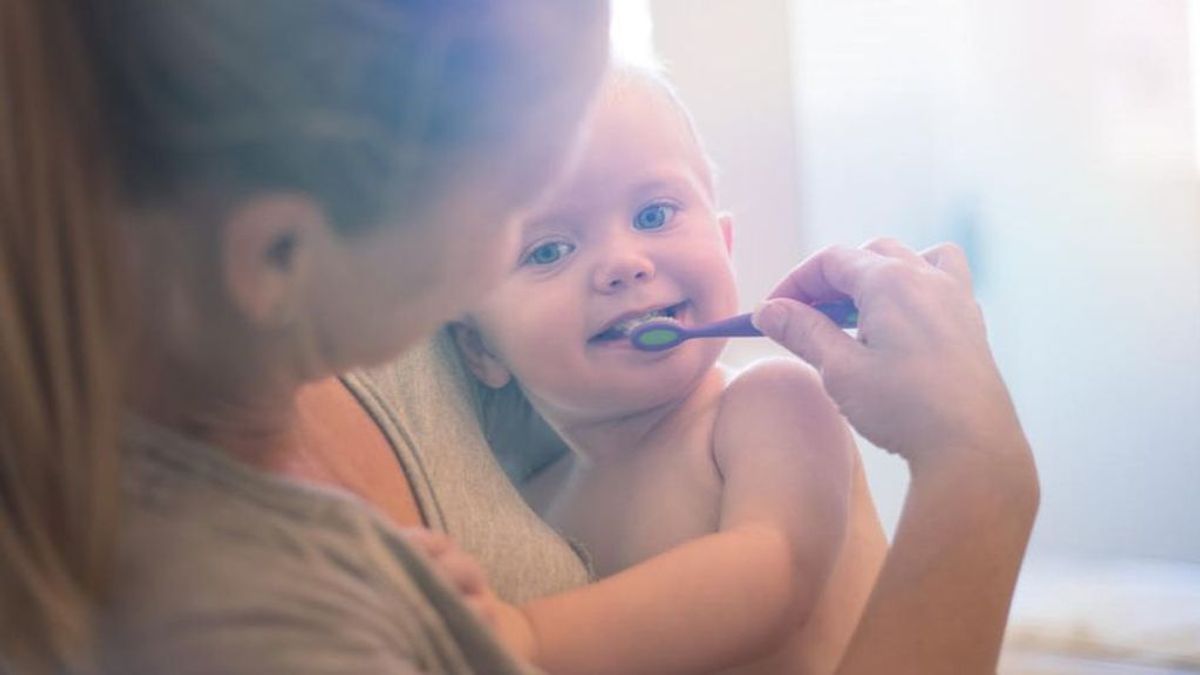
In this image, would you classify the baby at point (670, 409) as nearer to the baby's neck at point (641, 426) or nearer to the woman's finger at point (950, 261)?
the baby's neck at point (641, 426)

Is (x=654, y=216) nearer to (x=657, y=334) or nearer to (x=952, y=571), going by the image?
(x=657, y=334)

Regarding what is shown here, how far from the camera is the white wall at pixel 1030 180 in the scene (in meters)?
1.17

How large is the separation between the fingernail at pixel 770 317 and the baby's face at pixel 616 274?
85mm

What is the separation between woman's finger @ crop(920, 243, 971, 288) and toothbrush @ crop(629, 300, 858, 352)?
6cm

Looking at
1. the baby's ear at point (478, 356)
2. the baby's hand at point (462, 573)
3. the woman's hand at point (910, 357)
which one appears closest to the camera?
the baby's hand at point (462, 573)

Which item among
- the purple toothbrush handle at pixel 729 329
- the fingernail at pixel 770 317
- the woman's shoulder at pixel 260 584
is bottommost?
the purple toothbrush handle at pixel 729 329

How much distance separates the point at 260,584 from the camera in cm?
41

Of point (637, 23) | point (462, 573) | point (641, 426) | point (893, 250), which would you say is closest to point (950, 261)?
point (893, 250)

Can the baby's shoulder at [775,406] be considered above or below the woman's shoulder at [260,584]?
below

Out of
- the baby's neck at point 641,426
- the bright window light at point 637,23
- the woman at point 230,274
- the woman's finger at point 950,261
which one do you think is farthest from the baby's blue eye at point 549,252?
the bright window light at point 637,23

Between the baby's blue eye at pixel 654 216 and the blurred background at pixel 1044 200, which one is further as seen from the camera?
the blurred background at pixel 1044 200

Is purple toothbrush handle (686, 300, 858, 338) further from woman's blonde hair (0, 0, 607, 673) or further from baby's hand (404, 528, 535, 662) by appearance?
woman's blonde hair (0, 0, 607, 673)

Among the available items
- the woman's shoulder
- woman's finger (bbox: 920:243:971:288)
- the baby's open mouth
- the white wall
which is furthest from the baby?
the white wall

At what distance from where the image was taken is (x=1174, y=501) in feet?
3.95
